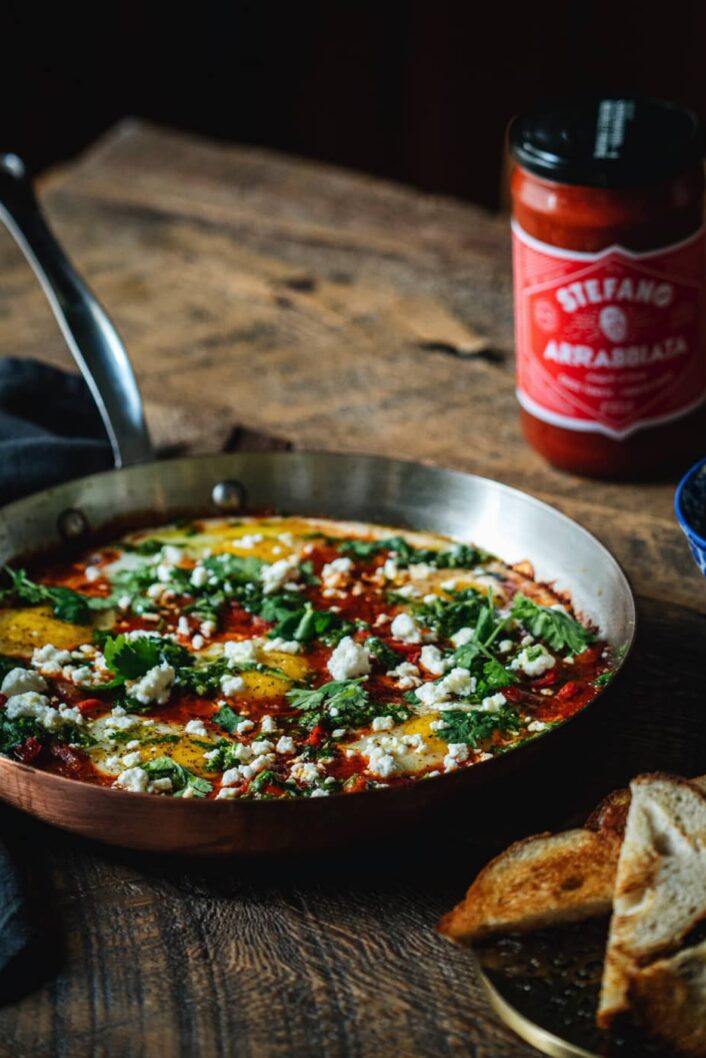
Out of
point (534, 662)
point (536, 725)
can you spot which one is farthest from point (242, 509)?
point (536, 725)

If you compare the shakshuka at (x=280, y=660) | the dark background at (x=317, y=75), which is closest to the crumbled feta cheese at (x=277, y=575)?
the shakshuka at (x=280, y=660)

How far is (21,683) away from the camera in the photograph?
2.11 m

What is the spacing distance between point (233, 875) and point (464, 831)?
13.6 inches

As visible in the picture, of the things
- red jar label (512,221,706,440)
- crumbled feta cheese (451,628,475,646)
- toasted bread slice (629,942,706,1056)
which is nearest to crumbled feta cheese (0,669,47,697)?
crumbled feta cheese (451,628,475,646)

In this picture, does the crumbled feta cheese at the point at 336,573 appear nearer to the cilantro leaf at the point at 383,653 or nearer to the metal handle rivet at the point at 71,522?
the cilantro leaf at the point at 383,653

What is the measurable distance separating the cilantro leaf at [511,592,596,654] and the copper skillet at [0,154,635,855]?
0.05 meters

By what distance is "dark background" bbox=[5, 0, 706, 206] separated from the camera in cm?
580

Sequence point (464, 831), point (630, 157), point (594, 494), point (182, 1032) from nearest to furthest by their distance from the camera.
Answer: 1. point (182, 1032)
2. point (464, 831)
3. point (630, 157)
4. point (594, 494)

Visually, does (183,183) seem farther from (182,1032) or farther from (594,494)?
(182,1032)

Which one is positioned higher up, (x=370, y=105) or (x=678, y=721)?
(x=678, y=721)

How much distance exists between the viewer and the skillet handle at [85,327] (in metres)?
2.83

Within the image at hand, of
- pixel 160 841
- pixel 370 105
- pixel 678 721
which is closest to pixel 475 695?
pixel 678 721

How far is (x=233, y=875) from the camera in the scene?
75.8 inches

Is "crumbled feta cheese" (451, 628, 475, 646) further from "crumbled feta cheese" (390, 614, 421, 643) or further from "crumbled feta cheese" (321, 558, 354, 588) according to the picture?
"crumbled feta cheese" (321, 558, 354, 588)
